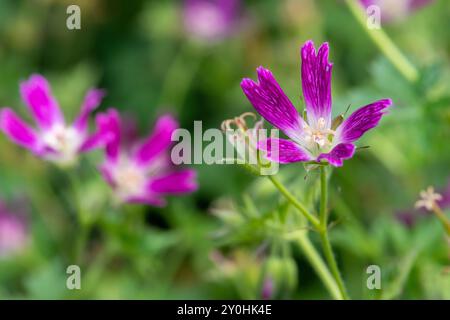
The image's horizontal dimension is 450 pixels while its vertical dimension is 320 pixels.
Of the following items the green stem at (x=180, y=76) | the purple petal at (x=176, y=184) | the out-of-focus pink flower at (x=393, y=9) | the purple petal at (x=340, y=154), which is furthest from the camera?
the green stem at (x=180, y=76)

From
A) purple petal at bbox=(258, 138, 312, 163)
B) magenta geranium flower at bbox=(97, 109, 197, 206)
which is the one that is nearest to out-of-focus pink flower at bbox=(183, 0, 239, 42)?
magenta geranium flower at bbox=(97, 109, 197, 206)

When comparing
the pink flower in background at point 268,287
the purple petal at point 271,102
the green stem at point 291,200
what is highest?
the purple petal at point 271,102

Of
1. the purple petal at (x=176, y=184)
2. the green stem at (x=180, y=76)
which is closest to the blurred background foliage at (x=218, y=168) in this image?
→ the green stem at (x=180, y=76)

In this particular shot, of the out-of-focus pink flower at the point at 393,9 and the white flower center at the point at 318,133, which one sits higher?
the out-of-focus pink flower at the point at 393,9

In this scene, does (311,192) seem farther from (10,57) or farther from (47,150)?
(10,57)

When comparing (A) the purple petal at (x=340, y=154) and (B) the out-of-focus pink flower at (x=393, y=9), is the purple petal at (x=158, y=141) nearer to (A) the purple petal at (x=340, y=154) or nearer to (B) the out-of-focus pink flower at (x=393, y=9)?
(A) the purple petal at (x=340, y=154)

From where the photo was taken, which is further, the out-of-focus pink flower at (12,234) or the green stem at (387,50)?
the out-of-focus pink flower at (12,234)

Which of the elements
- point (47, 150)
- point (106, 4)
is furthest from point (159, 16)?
point (47, 150)
